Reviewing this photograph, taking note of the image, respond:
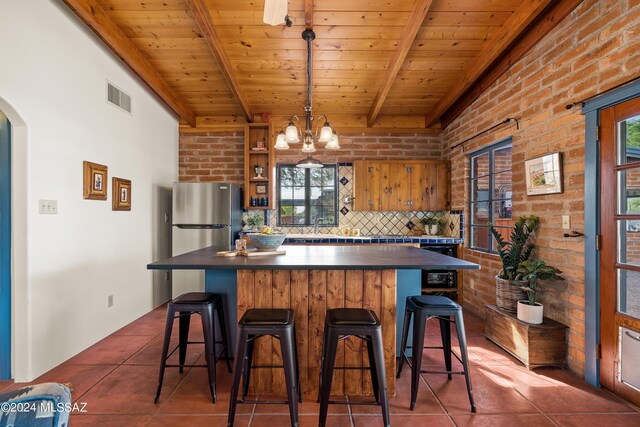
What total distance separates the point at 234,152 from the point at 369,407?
401 centimetres

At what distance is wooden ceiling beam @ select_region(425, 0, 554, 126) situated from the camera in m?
2.60

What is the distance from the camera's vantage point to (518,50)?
2996mm

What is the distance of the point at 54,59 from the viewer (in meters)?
2.46

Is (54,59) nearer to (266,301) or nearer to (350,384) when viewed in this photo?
(266,301)

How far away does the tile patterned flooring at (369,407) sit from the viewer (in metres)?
1.86

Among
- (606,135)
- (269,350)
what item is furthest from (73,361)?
(606,135)

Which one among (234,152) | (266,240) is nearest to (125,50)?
(234,152)

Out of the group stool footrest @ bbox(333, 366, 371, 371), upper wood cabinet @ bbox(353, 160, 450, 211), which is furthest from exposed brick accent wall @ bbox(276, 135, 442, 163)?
stool footrest @ bbox(333, 366, 371, 371)

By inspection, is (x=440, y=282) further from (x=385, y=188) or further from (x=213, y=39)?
(x=213, y=39)

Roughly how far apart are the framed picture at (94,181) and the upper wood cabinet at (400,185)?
3.05m

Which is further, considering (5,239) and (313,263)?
(5,239)

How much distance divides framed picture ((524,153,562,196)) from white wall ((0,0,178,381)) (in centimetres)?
401

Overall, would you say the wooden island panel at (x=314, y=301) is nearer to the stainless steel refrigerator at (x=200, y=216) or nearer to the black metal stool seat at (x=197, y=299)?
the black metal stool seat at (x=197, y=299)

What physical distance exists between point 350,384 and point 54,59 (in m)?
3.32
